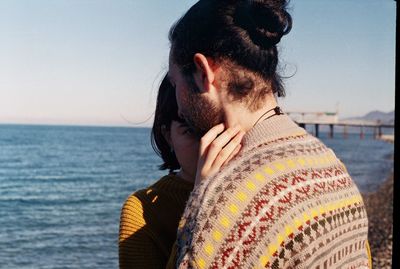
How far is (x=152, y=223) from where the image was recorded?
77.0 inches

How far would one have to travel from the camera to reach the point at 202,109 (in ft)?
5.54

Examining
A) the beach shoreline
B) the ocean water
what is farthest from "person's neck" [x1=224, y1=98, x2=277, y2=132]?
the ocean water

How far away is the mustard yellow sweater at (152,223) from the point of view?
6.21 feet

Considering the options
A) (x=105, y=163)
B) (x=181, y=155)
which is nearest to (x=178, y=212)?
(x=181, y=155)

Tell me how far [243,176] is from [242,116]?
0.87 ft

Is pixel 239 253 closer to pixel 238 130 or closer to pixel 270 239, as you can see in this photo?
pixel 270 239

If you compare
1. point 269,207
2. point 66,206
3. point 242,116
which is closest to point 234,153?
point 242,116

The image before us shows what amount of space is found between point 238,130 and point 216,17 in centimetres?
34

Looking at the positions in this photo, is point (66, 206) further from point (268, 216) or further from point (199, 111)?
point (268, 216)

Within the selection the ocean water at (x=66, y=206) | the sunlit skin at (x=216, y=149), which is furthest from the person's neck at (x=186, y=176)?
the ocean water at (x=66, y=206)

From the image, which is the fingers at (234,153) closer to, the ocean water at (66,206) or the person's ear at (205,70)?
the person's ear at (205,70)

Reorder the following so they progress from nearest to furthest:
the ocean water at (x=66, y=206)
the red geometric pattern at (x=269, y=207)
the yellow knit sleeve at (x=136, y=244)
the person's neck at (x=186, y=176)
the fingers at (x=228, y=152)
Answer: the red geometric pattern at (x=269, y=207), the fingers at (x=228, y=152), the yellow knit sleeve at (x=136, y=244), the person's neck at (x=186, y=176), the ocean water at (x=66, y=206)

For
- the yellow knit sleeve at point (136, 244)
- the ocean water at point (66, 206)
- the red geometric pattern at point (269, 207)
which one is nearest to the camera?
the red geometric pattern at point (269, 207)

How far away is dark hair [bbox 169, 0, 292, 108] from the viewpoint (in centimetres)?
162
